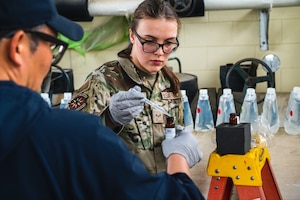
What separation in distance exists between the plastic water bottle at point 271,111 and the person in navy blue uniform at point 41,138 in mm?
1649

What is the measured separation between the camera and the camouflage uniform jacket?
1.50 m

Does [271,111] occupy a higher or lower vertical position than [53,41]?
lower

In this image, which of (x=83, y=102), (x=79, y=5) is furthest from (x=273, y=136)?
(x=79, y=5)

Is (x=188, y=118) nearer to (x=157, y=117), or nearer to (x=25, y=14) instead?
(x=157, y=117)

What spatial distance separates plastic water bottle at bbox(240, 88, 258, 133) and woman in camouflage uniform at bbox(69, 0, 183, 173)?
0.84 m

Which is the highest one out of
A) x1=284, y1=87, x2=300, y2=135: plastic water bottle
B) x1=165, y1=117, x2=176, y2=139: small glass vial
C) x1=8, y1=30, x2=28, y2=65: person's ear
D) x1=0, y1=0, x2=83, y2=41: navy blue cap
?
x1=0, y1=0, x2=83, y2=41: navy blue cap

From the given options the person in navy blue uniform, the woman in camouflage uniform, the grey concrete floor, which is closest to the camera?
the person in navy blue uniform

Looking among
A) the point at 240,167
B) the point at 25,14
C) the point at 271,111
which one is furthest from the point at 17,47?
the point at 271,111

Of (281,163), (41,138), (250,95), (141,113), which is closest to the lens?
(41,138)

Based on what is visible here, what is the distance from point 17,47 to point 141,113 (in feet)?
2.78

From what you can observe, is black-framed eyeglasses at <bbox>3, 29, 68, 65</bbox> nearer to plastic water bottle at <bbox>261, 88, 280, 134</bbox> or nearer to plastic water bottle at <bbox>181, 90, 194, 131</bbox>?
plastic water bottle at <bbox>181, 90, 194, 131</bbox>

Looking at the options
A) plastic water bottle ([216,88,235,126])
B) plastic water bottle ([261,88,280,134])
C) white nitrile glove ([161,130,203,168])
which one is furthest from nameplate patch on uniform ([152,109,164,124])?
plastic water bottle ([261,88,280,134])

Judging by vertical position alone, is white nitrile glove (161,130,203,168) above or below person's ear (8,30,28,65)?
below

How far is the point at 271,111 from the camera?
2348mm
